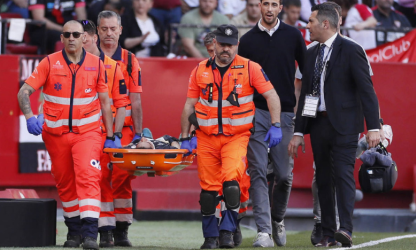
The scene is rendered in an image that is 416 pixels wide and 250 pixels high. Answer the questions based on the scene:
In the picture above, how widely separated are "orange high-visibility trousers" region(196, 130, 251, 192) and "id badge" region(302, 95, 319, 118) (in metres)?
0.58

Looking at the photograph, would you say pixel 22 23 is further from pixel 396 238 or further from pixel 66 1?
pixel 396 238

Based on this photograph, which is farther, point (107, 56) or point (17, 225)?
point (107, 56)

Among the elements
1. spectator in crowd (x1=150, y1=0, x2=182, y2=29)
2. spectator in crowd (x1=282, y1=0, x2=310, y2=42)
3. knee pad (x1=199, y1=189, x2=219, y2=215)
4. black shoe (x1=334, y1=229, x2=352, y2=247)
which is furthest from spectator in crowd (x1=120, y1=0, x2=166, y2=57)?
black shoe (x1=334, y1=229, x2=352, y2=247)

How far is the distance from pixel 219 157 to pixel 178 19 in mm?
5713

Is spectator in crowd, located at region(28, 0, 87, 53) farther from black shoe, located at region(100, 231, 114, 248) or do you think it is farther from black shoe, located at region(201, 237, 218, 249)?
black shoe, located at region(201, 237, 218, 249)

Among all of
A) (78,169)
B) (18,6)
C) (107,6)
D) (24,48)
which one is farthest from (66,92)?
(18,6)

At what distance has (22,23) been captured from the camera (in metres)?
11.6

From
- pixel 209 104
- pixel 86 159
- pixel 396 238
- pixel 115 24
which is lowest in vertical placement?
pixel 396 238

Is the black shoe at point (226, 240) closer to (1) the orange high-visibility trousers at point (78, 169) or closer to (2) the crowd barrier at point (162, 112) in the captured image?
(1) the orange high-visibility trousers at point (78, 169)

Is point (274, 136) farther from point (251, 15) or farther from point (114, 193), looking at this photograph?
point (251, 15)

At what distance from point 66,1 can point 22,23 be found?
1352mm

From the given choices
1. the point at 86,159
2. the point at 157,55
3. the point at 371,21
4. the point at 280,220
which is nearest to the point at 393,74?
the point at 371,21

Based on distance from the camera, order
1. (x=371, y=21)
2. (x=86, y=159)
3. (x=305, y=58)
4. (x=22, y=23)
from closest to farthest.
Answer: (x=86, y=159) < (x=305, y=58) < (x=22, y=23) < (x=371, y=21)

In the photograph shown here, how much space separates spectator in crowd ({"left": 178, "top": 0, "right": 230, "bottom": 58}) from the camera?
11782 mm
